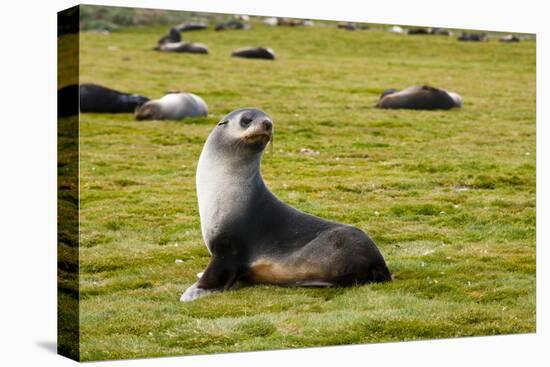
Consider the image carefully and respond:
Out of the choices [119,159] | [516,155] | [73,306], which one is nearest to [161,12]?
[119,159]

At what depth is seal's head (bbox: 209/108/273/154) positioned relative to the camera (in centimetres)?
1220

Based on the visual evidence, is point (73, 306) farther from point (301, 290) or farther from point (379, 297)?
point (379, 297)

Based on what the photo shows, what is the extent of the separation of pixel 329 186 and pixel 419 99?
3.62 m

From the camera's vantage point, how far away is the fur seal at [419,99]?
16.0m

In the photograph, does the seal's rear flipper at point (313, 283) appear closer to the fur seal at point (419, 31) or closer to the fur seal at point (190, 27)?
the fur seal at point (190, 27)

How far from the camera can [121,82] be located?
48.7 ft

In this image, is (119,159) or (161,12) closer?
(161,12)

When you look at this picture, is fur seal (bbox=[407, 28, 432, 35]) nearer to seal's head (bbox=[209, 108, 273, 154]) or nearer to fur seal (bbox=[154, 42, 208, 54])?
seal's head (bbox=[209, 108, 273, 154])

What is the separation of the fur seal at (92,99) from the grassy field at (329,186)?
0.64 feet

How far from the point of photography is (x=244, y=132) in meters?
12.3

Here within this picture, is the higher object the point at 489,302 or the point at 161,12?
the point at 161,12

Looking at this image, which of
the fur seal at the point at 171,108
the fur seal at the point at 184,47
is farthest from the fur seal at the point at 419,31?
the fur seal at the point at 171,108

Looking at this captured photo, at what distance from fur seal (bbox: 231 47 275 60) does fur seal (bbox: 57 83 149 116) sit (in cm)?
191

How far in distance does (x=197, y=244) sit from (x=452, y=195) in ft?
12.7
